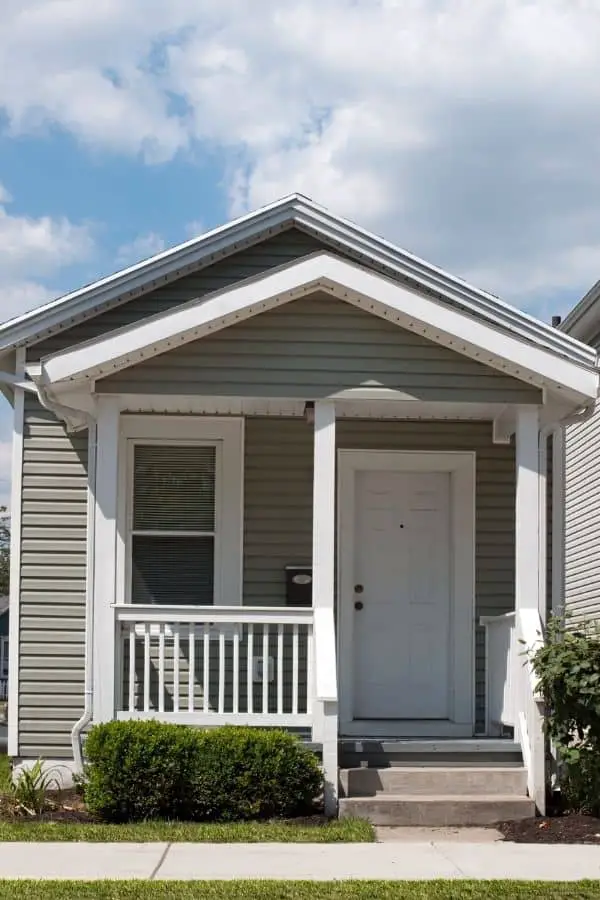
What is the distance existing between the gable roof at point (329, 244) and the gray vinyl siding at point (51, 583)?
92 centimetres

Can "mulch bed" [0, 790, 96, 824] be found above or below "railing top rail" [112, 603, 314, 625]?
below

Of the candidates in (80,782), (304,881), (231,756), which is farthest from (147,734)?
(304,881)

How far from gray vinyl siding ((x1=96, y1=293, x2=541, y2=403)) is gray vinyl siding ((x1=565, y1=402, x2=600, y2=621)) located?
4903mm

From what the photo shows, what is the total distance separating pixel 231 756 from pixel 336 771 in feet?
2.43

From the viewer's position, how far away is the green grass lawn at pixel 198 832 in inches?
309

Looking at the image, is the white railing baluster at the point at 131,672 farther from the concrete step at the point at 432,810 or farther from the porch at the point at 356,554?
the concrete step at the point at 432,810

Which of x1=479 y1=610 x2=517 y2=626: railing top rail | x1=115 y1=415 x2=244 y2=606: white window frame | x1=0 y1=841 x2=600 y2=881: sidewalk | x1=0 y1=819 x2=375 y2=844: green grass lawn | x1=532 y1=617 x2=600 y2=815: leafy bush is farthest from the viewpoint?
x1=115 y1=415 x2=244 y2=606: white window frame

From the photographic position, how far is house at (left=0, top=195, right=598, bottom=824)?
29.8 feet

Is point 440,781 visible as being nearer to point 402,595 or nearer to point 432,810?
point 432,810

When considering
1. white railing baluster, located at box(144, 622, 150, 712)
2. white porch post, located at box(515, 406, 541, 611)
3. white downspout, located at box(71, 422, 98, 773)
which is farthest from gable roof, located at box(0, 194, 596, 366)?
white railing baluster, located at box(144, 622, 150, 712)

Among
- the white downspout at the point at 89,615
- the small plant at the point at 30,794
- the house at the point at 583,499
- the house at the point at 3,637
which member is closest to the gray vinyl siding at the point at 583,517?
the house at the point at 583,499

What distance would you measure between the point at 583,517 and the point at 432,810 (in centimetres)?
670

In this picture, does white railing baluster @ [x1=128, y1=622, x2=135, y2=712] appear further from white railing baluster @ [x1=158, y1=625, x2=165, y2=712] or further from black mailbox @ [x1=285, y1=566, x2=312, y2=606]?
black mailbox @ [x1=285, y1=566, x2=312, y2=606]

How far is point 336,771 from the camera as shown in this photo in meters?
8.64
